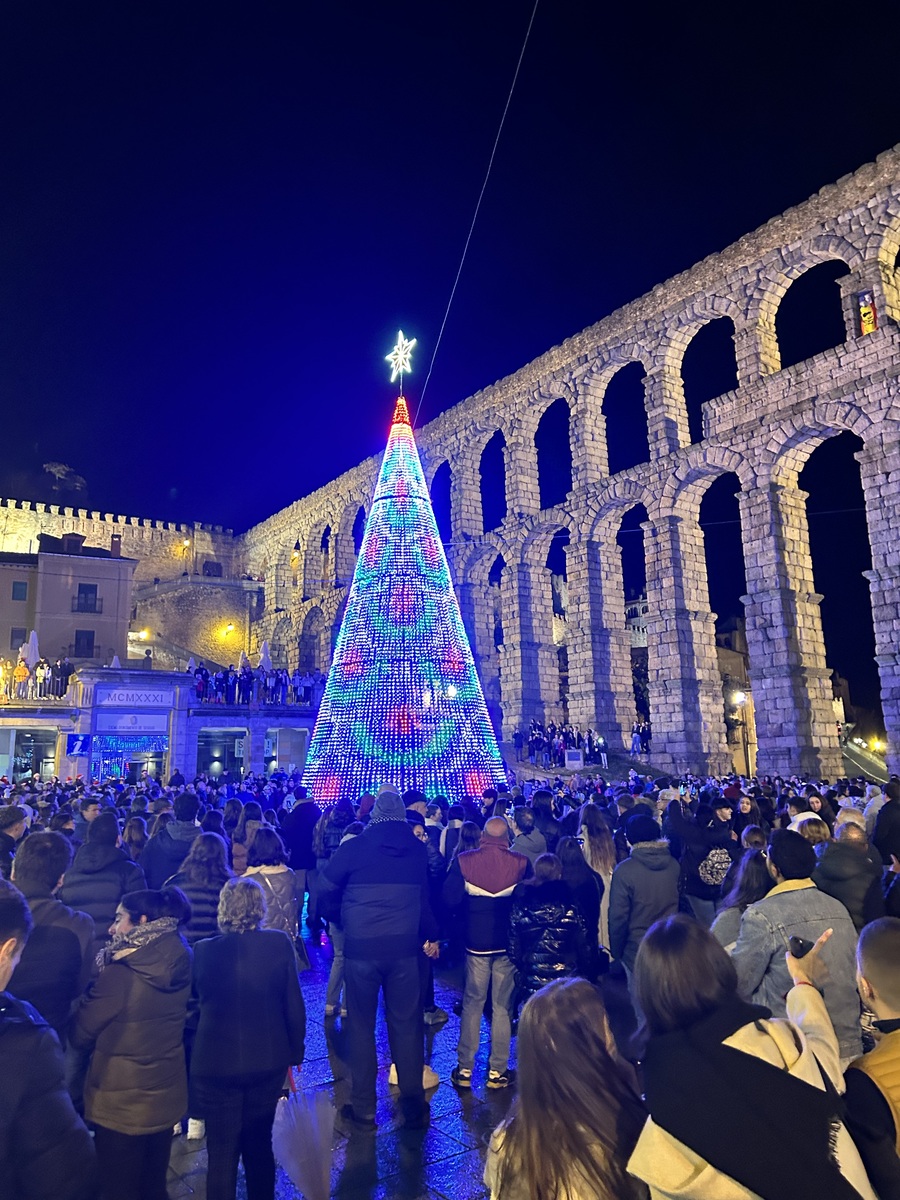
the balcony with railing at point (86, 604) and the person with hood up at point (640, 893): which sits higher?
the balcony with railing at point (86, 604)

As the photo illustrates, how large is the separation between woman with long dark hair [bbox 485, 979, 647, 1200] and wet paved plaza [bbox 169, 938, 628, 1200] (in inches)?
96.3

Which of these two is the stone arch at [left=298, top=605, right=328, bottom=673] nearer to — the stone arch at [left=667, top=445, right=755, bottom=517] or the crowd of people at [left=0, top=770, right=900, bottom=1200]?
the stone arch at [left=667, top=445, right=755, bottom=517]

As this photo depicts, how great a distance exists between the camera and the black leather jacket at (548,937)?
500 centimetres

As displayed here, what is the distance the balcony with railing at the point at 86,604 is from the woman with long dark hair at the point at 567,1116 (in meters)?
39.3

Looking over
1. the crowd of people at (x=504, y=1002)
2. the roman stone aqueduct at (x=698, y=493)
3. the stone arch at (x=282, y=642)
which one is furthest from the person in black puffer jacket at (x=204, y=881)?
the stone arch at (x=282, y=642)

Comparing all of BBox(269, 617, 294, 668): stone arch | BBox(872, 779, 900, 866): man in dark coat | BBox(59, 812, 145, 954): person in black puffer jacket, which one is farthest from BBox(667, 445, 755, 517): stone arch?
BBox(269, 617, 294, 668): stone arch

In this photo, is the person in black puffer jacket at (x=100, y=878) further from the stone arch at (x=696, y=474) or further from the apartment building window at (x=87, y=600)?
the apartment building window at (x=87, y=600)

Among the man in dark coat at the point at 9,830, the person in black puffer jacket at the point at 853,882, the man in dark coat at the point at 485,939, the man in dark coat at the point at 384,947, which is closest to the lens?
the person in black puffer jacket at the point at 853,882

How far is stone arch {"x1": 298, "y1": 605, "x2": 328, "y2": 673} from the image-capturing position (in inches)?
1695

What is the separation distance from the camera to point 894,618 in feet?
65.0

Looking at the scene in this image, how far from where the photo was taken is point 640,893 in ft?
17.9

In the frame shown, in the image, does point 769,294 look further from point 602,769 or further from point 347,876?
point 347,876

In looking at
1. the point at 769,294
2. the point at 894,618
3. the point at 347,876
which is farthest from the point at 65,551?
the point at 347,876

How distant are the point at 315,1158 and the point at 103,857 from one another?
239 cm
